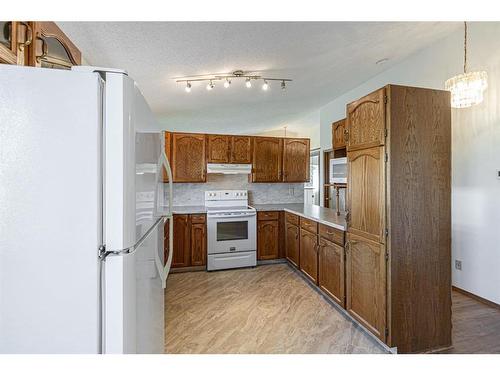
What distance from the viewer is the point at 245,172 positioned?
4281mm

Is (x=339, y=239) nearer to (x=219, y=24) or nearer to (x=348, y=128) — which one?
(x=348, y=128)

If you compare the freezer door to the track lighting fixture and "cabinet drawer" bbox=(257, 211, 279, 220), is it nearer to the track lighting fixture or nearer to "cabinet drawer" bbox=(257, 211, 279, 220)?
the track lighting fixture

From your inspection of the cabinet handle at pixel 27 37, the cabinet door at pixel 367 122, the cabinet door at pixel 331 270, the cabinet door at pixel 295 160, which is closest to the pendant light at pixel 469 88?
the cabinet door at pixel 367 122

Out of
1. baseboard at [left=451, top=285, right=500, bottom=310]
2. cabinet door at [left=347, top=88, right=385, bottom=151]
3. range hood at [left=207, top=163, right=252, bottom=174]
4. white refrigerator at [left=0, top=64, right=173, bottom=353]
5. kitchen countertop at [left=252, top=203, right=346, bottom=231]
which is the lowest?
baseboard at [left=451, top=285, right=500, bottom=310]

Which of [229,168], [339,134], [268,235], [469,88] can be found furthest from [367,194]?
[229,168]

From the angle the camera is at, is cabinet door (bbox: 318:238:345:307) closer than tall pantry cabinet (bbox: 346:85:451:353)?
No

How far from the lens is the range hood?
4078mm

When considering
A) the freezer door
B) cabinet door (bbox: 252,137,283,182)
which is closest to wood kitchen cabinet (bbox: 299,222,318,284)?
cabinet door (bbox: 252,137,283,182)

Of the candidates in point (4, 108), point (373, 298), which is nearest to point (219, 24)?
point (4, 108)

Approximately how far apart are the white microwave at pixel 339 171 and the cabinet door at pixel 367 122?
173 cm

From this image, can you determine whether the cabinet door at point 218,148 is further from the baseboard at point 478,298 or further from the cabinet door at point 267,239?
the baseboard at point 478,298

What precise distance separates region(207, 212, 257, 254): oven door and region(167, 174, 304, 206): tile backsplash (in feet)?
2.44

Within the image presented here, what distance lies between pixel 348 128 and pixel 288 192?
8.45ft
